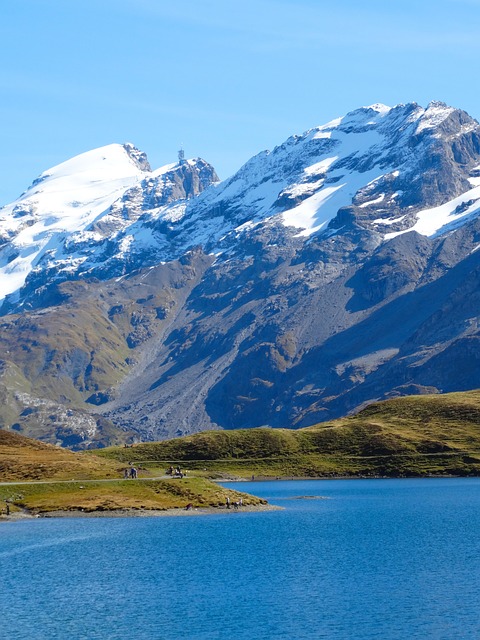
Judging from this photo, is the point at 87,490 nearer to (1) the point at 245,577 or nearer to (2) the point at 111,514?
(2) the point at 111,514

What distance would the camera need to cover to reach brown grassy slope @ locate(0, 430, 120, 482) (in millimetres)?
162875

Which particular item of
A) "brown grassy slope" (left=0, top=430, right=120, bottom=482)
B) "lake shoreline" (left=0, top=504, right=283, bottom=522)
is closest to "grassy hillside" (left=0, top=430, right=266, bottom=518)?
"brown grassy slope" (left=0, top=430, right=120, bottom=482)

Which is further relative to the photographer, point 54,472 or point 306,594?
point 54,472

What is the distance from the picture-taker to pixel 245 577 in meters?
97.8

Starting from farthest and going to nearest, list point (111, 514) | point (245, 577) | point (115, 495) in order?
point (115, 495) < point (111, 514) < point (245, 577)

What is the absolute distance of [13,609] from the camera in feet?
277

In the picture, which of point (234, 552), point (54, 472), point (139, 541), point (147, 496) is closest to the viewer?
point (234, 552)

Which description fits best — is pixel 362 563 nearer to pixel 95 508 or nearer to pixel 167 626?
pixel 167 626

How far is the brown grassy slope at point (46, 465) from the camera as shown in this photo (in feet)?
534

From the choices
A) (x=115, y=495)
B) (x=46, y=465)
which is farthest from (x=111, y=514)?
(x=46, y=465)

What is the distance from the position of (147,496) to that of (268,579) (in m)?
55.8

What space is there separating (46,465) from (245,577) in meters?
76.3

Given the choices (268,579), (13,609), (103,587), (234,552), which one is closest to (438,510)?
(234,552)

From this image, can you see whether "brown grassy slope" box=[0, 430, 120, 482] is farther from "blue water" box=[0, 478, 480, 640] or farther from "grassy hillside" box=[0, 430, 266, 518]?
"blue water" box=[0, 478, 480, 640]
